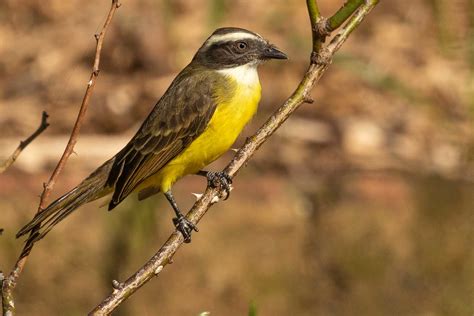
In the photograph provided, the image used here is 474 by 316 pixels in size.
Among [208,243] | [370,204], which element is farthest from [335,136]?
[208,243]

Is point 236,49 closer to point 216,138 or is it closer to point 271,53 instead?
point 271,53

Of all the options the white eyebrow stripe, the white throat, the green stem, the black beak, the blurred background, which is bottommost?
the blurred background

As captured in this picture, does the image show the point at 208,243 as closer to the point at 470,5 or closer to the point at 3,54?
the point at 470,5

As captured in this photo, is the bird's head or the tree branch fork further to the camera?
the bird's head

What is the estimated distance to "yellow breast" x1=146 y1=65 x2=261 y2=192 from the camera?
16.8 ft

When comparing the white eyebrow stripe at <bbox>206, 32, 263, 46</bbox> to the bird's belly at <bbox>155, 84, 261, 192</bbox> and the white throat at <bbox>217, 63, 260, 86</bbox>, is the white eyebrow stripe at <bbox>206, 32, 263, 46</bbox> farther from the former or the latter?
the bird's belly at <bbox>155, 84, 261, 192</bbox>

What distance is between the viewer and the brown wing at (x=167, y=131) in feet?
16.9

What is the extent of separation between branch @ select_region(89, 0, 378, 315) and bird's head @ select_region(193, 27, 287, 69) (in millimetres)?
2242

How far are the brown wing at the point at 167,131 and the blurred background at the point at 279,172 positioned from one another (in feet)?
1.18

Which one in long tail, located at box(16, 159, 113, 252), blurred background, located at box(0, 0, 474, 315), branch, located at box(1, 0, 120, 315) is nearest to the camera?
branch, located at box(1, 0, 120, 315)

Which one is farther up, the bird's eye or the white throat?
the bird's eye

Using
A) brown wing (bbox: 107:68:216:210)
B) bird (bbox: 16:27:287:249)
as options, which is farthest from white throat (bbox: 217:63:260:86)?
brown wing (bbox: 107:68:216:210)

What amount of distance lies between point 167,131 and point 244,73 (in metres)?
0.51

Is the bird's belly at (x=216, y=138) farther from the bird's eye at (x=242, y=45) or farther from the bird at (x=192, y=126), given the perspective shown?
the bird's eye at (x=242, y=45)
